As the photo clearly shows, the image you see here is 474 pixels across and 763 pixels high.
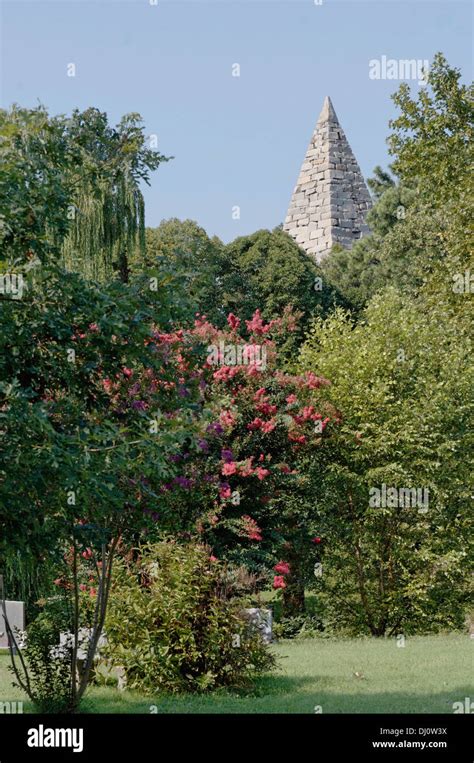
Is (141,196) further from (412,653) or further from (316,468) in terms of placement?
(412,653)

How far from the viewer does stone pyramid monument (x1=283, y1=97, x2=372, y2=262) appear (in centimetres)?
4197

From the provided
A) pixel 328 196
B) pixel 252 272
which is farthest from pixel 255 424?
pixel 328 196

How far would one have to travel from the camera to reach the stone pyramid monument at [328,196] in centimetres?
4197

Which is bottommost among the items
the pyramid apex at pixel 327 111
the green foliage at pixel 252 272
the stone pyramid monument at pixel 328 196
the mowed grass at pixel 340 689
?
the mowed grass at pixel 340 689

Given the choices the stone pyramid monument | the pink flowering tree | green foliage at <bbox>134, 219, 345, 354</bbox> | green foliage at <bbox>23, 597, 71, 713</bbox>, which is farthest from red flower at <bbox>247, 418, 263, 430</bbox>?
the stone pyramid monument

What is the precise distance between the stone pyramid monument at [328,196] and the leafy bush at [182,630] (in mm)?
32127

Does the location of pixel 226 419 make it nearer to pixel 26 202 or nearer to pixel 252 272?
pixel 26 202

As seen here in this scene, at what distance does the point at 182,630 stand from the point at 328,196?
3487 centimetres

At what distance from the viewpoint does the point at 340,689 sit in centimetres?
976

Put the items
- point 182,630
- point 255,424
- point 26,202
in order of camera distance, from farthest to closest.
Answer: point 255,424, point 182,630, point 26,202

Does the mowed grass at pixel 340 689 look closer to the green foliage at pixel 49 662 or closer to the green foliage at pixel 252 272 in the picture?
the green foliage at pixel 49 662

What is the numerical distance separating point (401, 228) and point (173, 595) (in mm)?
19715

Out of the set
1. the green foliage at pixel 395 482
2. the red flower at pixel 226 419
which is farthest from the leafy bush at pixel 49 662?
the green foliage at pixel 395 482

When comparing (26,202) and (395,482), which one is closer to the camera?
(26,202)
